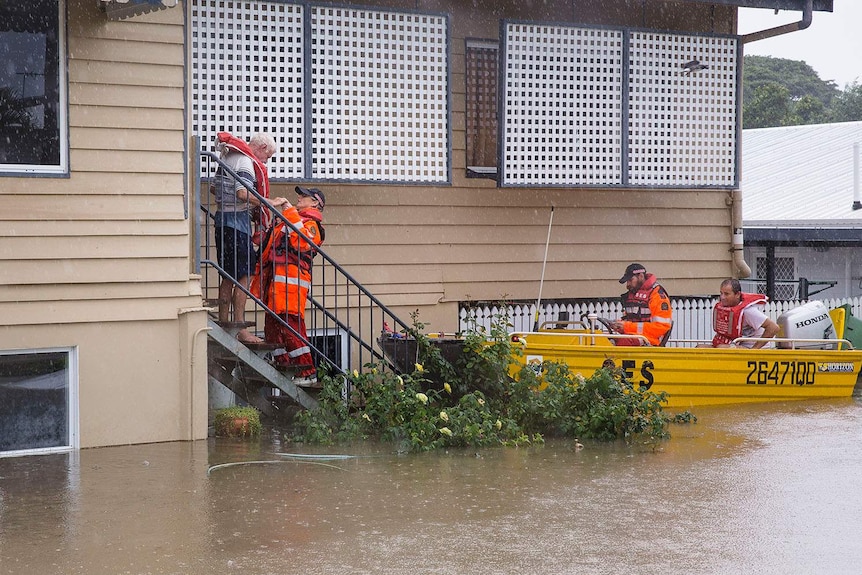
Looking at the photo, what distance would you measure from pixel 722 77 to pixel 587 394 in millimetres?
5733

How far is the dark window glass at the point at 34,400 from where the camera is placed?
980cm

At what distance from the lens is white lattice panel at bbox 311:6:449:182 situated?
12.4 meters

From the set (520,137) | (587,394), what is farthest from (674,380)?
(520,137)

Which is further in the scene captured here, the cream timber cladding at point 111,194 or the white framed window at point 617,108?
the white framed window at point 617,108

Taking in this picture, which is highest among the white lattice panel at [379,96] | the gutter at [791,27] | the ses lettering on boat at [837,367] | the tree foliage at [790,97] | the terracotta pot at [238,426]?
the tree foliage at [790,97]

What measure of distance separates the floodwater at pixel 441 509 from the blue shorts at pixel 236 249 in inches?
60.9

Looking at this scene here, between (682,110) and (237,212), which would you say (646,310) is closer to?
(682,110)

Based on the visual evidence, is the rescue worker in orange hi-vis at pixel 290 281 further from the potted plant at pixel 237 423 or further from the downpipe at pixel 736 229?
the downpipe at pixel 736 229

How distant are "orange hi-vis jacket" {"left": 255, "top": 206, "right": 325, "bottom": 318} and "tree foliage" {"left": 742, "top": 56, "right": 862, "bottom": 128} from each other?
34422 mm

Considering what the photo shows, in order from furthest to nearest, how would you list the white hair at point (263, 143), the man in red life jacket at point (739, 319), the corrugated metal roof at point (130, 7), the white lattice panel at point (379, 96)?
the man in red life jacket at point (739, 319) < the white lattice panel at point (379, 96) < the white hair at point (263, 143) < the corrugated metal roof at point (130, 7)

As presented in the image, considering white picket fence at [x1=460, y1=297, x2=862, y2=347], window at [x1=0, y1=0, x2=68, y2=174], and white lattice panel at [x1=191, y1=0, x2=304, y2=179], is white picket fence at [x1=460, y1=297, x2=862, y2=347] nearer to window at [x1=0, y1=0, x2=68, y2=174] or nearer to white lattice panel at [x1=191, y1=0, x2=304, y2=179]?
white lattice panel at [x1=191, y1=0, x2=304, y2=179]

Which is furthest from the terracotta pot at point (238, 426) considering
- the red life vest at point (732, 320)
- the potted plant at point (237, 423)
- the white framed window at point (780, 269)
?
the white framed window at point (780, 269)

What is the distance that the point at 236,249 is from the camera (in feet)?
34.3

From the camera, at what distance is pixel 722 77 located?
14680 millimetres
